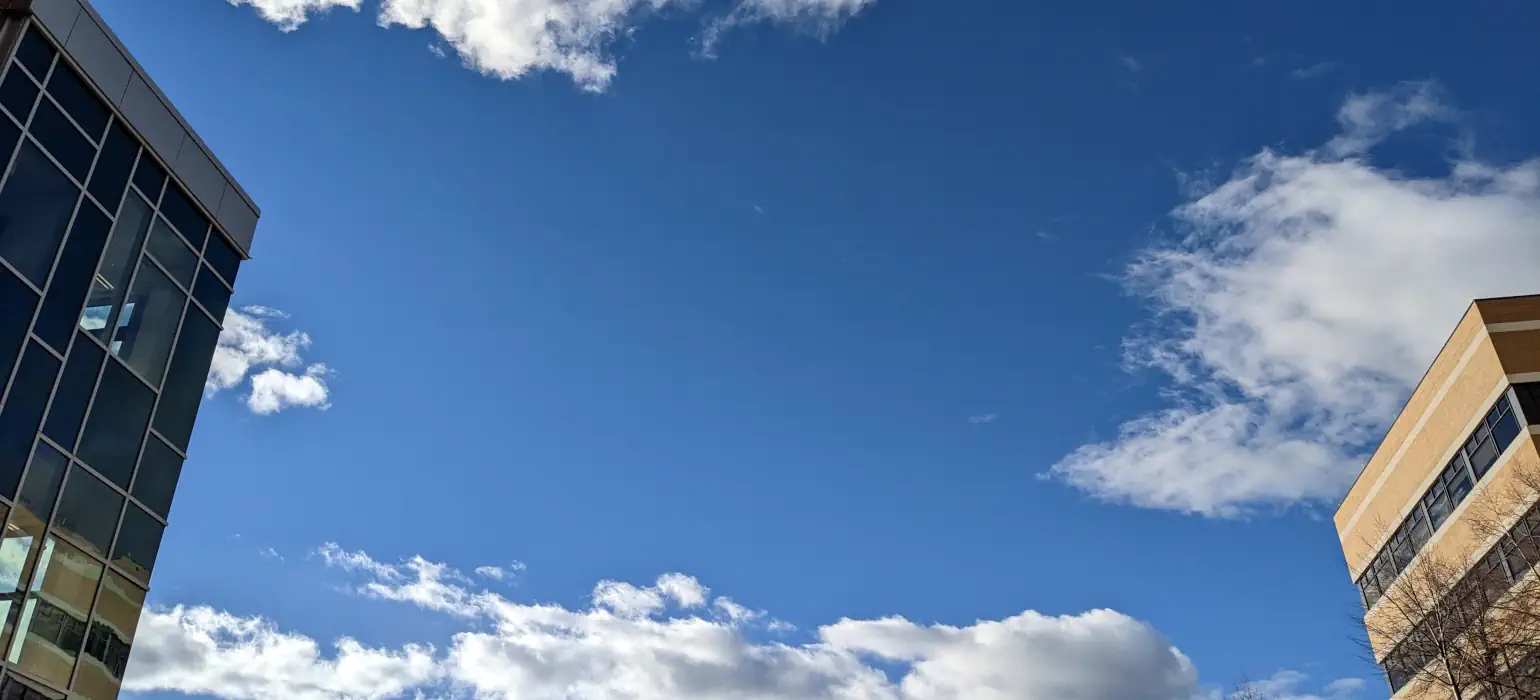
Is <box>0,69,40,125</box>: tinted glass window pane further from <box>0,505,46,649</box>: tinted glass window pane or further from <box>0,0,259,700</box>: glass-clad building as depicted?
<box>0,505,46,649</box>: tinted glass window pane

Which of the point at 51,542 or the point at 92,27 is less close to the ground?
the point at 92,27

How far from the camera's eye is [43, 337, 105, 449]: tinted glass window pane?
Result: 2250cm

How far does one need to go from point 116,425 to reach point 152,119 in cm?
706

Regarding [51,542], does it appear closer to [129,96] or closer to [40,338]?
[40,338]

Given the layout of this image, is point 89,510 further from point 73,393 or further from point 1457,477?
point 1457,477

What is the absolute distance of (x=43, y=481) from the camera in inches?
869

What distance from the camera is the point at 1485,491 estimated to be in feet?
126

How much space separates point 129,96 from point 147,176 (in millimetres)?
1765

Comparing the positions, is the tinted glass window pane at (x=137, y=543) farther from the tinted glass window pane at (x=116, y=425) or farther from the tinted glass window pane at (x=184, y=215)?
the tinted glass window pane at (x=184, y=215)

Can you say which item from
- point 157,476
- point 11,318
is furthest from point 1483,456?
point 11,318

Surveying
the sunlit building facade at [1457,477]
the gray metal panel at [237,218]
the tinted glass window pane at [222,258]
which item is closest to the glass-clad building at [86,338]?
the tinted glass window pane at [222,258]

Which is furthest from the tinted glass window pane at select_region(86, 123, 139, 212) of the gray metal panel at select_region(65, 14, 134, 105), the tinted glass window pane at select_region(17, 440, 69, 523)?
the tinted glass window pane at select_region(17, 440, 69, 523)

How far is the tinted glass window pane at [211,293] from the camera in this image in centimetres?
2767

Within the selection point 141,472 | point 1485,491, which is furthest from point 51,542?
point 1485,491
